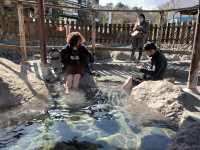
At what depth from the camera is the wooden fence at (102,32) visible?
10.9 metres

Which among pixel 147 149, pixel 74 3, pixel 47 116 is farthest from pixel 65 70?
pixel 74 3

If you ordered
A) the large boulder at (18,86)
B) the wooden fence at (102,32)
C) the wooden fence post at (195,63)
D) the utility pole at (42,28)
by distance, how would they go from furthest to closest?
1. the wooden fence at (102,32)
2. the utility pole at (42,28)
3. the wooden fence post at (195,63)
4. the large boulder at (18,86)

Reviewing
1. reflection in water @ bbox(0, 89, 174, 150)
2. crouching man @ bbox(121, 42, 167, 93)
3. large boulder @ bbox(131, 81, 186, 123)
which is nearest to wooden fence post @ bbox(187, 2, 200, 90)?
large boulder @ bbox(131, 81, 186, 123)

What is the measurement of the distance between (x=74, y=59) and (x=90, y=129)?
2.02 meters

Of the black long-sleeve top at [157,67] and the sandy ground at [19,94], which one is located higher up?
the black long-sleeve top at [157,67]

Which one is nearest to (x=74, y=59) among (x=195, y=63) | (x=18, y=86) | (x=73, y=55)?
(x=73, y=55)

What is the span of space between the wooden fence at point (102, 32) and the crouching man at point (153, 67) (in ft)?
16.3

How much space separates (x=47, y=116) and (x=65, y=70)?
1.56m

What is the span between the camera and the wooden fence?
430 inches

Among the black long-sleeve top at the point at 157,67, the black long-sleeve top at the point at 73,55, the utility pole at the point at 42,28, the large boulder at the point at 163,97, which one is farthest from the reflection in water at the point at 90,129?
the utility pole at the point at 42,28

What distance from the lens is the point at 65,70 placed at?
6.40 m

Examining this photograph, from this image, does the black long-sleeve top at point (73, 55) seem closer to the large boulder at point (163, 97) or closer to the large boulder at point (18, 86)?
the large boulder at point (18, 86)

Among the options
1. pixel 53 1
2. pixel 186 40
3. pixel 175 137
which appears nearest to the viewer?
pixel 175 137

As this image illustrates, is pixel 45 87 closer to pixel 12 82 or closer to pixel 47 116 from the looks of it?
pixel 12 82
